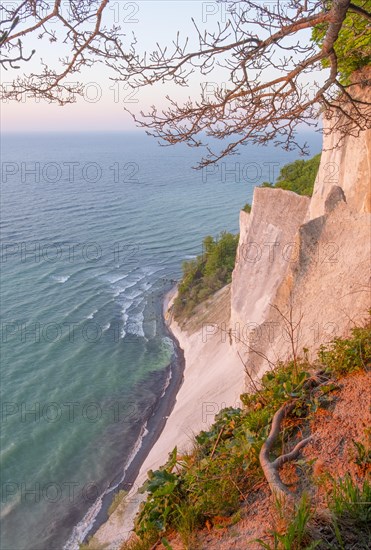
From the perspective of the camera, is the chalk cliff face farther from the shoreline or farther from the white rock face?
the shoreline

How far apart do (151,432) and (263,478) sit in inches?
888

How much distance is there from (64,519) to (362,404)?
19.6 m

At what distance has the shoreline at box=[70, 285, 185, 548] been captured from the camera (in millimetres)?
21561

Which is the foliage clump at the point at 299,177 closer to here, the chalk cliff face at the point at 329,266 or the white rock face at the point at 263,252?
the white rock face at the point at 263,252

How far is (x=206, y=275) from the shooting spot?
4216 centimetres

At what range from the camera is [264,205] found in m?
22.3

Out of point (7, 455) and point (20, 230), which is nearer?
point (7, 455)

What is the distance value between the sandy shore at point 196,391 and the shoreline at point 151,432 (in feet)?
1.83

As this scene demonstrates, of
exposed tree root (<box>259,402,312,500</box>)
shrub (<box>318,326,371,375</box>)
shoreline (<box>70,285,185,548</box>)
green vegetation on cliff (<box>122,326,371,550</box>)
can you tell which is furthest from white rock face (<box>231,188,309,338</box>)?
exposed tree root (<box>259,402,312,500</box>)

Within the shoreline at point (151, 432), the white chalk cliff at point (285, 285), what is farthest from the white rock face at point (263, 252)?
the shoreline at point (151, 432)

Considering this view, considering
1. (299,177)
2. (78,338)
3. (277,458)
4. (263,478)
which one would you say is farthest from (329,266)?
(78,338)

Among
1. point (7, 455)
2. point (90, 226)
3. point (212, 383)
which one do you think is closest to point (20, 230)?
point (90, 226)

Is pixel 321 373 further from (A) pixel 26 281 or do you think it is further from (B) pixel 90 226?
(B) pixel 90 226

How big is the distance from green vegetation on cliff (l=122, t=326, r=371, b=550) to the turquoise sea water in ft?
56.7
